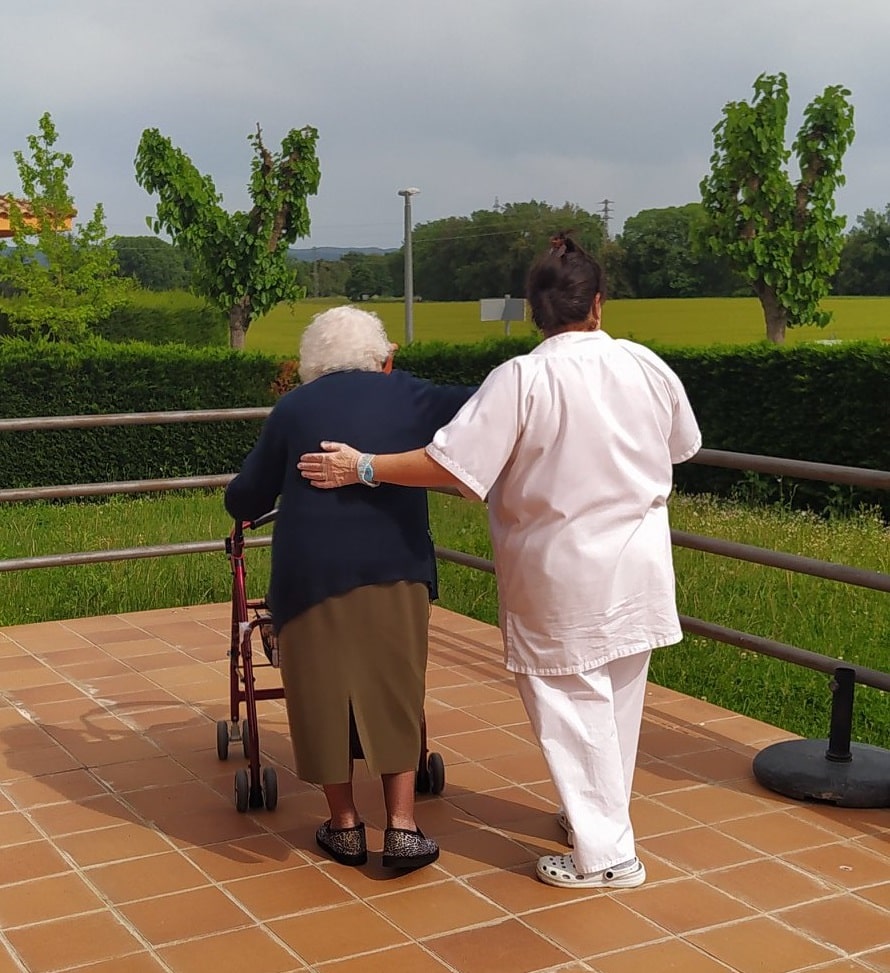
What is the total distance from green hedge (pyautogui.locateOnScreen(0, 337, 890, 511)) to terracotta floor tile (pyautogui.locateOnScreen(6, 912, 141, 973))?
10151mm

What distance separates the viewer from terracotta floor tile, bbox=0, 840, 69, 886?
383 cm

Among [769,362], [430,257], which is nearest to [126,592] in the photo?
[769,362]

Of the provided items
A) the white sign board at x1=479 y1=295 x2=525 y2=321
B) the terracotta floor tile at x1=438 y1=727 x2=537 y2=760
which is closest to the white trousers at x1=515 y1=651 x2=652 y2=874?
the terracotta floor tile at x1=438 y1=727 x2=537 y2=760

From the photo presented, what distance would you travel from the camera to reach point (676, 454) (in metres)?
3.63

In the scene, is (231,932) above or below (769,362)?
below

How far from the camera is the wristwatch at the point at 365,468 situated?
11.4 ft

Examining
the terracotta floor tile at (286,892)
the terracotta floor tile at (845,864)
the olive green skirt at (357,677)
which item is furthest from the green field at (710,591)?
the terracotta floor tile at (286,892)

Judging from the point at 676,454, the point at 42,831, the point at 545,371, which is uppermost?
the point at 545,371

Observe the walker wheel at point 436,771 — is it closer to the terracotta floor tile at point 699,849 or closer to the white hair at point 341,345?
the terracotta floor tile at point 699,849

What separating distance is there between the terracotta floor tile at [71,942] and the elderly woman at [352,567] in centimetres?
61

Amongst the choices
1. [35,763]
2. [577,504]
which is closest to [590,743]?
[577,504]

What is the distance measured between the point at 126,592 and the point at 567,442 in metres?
4.70

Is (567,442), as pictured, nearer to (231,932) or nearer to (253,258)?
(231,932)

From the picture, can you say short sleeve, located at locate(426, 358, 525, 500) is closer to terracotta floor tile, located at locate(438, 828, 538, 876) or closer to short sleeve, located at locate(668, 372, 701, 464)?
short sleeve, located at locate(668, 372, 701, 464)
